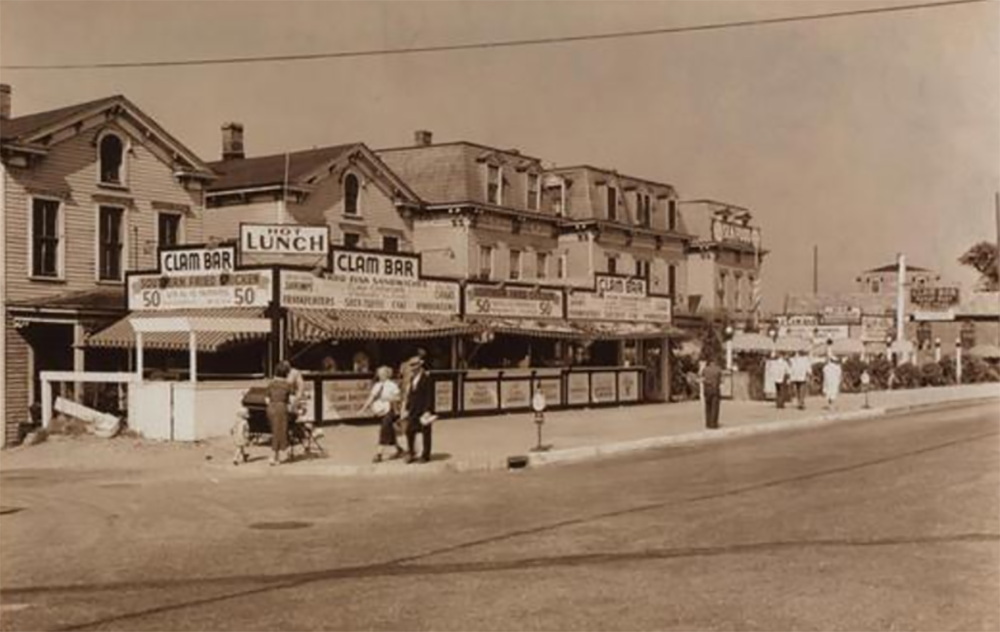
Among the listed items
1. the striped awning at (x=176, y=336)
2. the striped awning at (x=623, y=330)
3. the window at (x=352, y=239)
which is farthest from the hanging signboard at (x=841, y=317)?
the striped awning at (x=176, y=336)

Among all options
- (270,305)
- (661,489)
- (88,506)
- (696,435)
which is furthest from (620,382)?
(88,506)

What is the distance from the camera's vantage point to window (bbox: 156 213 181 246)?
33.9 m

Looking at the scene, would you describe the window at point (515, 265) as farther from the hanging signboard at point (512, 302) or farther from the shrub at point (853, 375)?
the shrub at point (853, 375)

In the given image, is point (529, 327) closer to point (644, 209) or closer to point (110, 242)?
point (110, 242)

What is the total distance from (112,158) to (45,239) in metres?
3.13

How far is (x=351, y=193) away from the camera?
1543 inches

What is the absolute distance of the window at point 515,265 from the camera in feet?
154

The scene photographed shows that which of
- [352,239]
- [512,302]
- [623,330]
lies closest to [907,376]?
[623,330]

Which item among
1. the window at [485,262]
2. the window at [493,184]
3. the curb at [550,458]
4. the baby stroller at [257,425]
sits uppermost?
the window at [493,184]

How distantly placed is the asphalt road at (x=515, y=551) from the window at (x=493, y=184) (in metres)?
27.5

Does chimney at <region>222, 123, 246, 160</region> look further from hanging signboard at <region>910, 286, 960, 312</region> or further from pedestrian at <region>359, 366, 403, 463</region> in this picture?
hanging signboard at <region>910, 286, 960, 312</region>

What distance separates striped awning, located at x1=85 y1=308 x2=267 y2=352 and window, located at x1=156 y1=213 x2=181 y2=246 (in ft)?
14.6

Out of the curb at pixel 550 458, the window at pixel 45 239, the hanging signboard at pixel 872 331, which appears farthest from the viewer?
the hanging signboard at pixel 872 331

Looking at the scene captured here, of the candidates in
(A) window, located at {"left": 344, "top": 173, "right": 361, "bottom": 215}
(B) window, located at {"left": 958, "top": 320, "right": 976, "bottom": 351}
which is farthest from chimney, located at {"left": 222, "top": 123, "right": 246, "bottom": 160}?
(B) window, located at {"left": 958, "top": 320, "right": 976, "bottom": 351}
